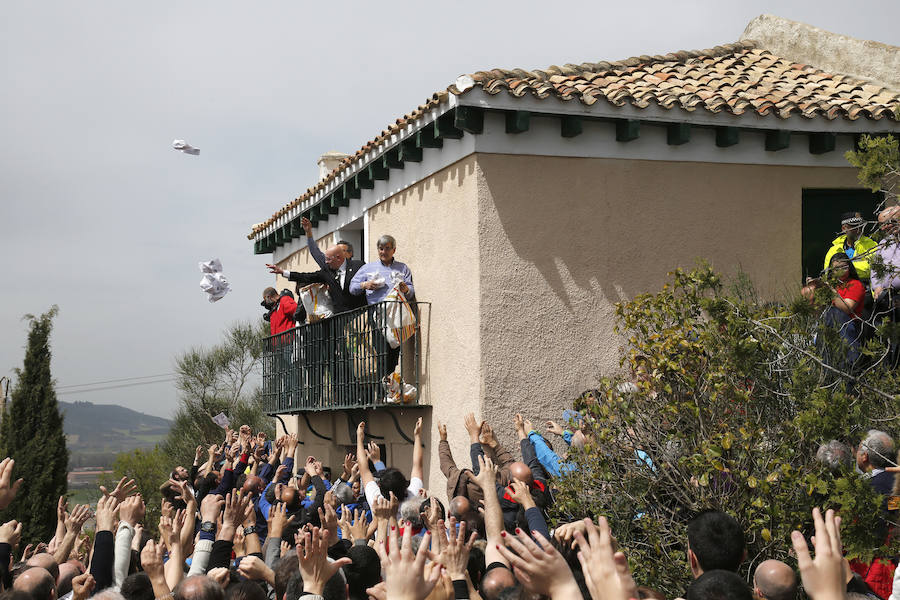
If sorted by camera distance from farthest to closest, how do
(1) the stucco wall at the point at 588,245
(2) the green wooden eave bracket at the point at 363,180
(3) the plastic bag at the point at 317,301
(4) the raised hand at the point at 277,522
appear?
(3) the plastic bag at the point at 317,301
(2) the green wooden eave bracket at the point at 363,180
(1) the stucco wall at the point at 588,245
(4) the raised hand at the point at 277,522

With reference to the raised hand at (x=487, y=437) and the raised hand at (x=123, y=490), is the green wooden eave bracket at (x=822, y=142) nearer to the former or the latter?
the raised hand at (x=487, y=437)

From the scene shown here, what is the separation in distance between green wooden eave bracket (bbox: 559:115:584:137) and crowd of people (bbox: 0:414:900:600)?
3362mm

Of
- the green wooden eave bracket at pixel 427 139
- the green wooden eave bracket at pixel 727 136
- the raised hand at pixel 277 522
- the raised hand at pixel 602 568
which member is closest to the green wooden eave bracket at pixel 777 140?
the green wooden eave bracket at pixel 727 136

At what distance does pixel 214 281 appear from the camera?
1252 cm

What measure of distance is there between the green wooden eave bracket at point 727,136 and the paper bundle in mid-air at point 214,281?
252 inches

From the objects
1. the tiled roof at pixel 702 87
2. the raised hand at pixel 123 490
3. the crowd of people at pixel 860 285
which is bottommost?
the raised hand at pixel 123 490

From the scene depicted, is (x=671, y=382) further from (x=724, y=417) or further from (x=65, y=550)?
(x=65, y=550)

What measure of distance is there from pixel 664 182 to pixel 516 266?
6.22ft

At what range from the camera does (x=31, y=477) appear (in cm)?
2164

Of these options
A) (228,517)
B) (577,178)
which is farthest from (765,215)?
(228,517)

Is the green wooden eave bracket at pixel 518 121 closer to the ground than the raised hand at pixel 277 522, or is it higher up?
higher up

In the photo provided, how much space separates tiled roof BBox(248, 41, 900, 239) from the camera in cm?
933

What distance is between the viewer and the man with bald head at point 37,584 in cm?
458

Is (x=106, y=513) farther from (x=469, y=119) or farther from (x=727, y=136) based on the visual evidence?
(x=727, y=136)
